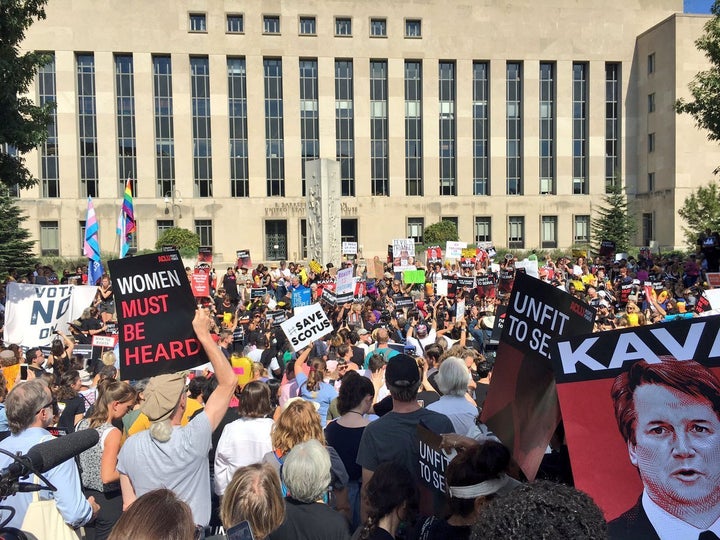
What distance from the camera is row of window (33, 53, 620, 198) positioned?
162 feet

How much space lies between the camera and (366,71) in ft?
166

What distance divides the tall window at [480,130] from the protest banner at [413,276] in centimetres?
3097

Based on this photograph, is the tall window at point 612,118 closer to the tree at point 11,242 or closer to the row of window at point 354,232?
the row of window at point 354,232

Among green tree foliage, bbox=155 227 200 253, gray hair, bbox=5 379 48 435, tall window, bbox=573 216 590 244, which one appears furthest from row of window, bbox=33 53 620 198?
gray hair, bbox=5 379 48 435

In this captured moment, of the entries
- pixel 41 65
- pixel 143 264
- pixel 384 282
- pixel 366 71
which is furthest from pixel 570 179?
pixel 143 264

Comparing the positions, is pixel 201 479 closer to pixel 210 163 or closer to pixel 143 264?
pixel 143 264

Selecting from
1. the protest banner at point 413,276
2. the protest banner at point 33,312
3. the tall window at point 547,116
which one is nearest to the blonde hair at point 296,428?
the protest banner at point 33,312

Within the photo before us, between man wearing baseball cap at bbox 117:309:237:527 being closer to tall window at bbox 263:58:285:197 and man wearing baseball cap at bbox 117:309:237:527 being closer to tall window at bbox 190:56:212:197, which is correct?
tall window at bbox 263:58:285:197

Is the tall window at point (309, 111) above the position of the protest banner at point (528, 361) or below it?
above

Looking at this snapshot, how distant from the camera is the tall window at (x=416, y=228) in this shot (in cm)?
5178

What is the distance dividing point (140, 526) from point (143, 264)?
2950 mm

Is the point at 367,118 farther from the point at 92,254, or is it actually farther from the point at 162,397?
the point at 162,397

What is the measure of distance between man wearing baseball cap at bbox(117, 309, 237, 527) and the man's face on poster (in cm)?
251

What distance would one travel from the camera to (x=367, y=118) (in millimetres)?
50875
